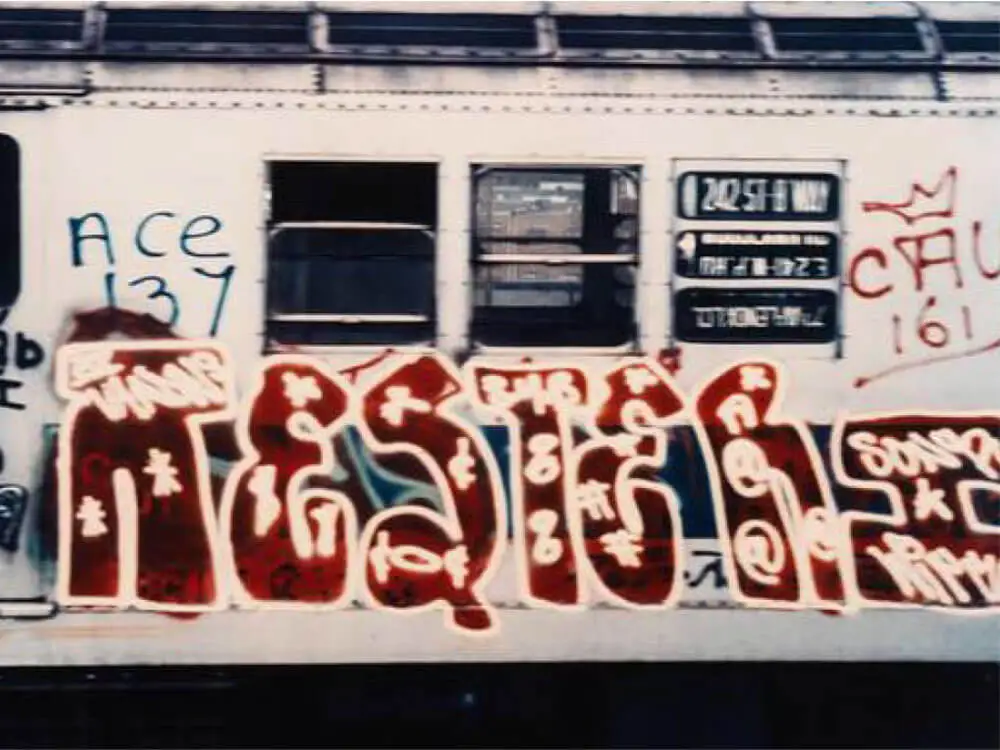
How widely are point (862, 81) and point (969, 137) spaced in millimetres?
470

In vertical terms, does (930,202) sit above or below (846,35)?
below

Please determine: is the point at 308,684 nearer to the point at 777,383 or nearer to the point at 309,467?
the point at 309,467

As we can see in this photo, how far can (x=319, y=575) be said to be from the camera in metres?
5.11

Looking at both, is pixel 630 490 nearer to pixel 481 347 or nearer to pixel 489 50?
pixel 481 347

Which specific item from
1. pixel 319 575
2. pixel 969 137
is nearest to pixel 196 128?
pixel 319 575

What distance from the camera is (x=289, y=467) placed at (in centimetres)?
508

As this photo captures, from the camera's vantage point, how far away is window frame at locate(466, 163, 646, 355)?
201 inches

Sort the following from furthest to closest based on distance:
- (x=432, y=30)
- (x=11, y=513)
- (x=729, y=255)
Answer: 1. (x=432, y=30)
2. (x=729, y=255)
3. (x=11, y=513)

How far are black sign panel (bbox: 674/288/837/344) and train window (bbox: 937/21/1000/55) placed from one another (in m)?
1.16

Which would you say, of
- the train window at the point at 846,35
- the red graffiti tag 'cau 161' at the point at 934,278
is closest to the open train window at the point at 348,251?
the train window at the point at 846,35

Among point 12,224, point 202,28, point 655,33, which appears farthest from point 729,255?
point 12,224

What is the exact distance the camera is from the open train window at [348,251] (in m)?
5.09

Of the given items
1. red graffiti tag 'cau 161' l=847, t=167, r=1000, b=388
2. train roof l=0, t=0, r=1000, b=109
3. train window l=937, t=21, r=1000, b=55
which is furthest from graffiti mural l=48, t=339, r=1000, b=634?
train window l=937, t=21, r=1000, b=55

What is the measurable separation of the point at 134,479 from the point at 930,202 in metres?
3.21
